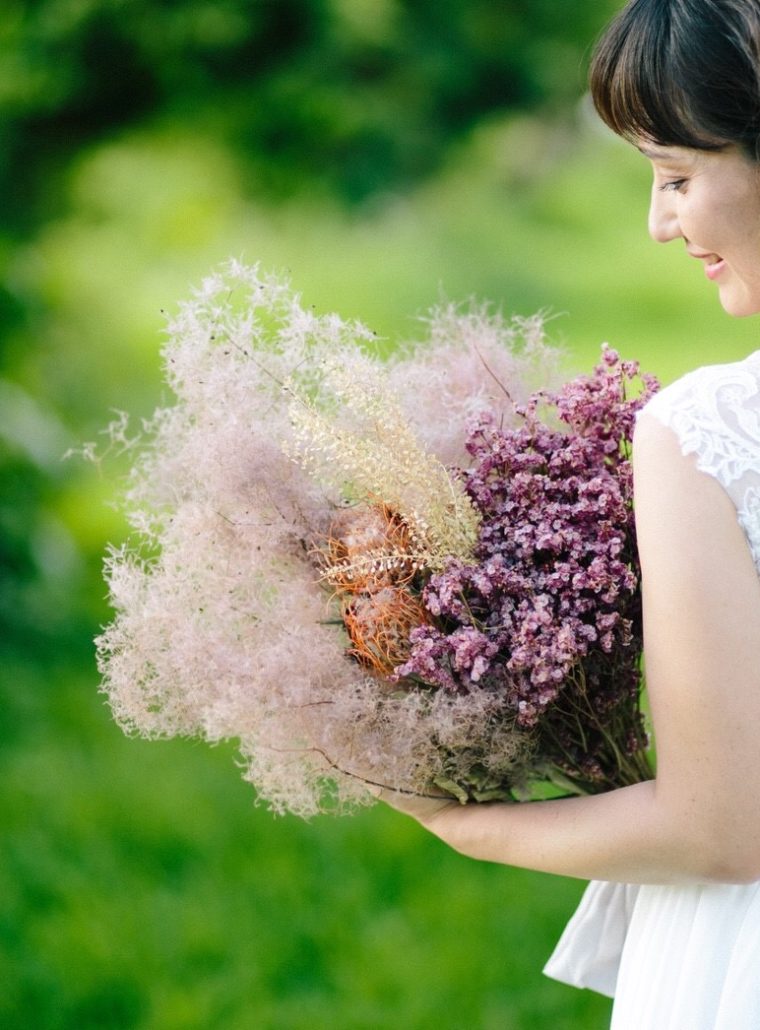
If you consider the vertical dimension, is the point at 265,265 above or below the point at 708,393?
above

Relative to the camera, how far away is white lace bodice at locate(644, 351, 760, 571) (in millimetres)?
Answer: 1358

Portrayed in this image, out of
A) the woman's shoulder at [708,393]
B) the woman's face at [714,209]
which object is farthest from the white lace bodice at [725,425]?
the woman's face at [714,209]

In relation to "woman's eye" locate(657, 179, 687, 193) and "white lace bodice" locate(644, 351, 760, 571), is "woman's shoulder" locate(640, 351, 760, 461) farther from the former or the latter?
"woman's eye" locate(657, 179, 687, 193)

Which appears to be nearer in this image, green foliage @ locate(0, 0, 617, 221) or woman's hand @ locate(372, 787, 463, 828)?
woman's hand @ locate(372, 787, 463, 828)

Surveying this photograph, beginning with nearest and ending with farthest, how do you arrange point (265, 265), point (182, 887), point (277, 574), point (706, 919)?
1. point (706, 919)
2. point (277, 574)
3. point (182, 887)
4. point (265, 265)

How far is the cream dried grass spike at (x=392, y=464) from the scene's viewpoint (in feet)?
5.02

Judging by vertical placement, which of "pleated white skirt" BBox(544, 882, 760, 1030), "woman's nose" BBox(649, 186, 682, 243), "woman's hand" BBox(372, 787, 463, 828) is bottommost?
"pleated white skirt" BBox(544, 882, 760, 1030)

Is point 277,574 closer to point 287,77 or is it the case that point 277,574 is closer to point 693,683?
point 693,683

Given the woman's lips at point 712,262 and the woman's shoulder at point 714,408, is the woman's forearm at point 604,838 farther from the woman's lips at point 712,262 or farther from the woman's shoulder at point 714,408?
the woman's lips at point 712,262

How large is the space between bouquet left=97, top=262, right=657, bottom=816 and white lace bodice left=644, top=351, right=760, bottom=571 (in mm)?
194

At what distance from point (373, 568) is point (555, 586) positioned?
230 millimetres

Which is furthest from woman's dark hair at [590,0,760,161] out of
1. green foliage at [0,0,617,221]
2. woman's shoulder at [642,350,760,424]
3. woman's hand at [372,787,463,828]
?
green foliage at [0,0,617,221]

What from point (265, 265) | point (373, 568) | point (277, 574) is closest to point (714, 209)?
point (373, 568)

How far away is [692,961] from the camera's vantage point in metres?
1.55
